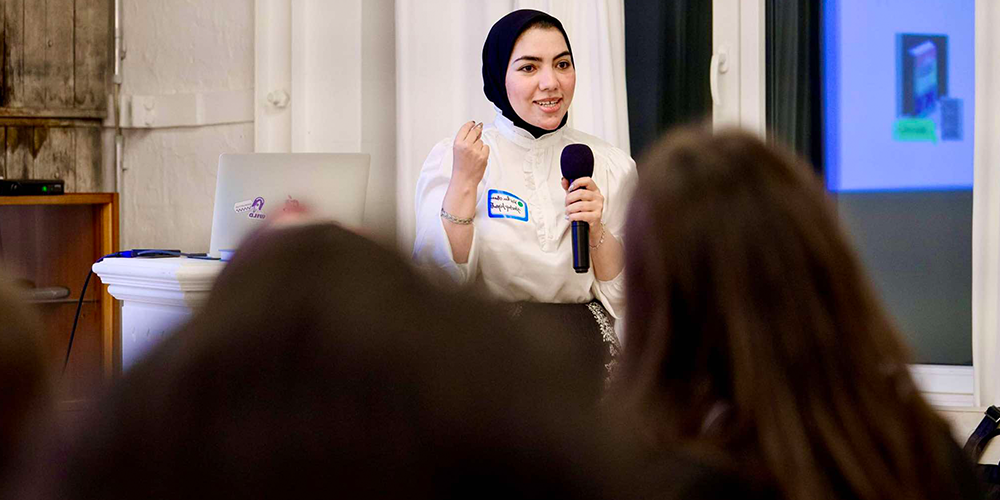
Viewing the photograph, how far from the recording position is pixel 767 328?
0.97 metres

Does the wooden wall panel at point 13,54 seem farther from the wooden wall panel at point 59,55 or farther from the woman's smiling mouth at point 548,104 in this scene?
the woman's smiling mouth at point 548,104

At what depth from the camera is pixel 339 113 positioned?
407 cm

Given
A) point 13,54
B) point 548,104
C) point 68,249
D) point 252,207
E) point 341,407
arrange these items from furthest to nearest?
1. point 13,54
2. point 68,249
3. point 252,207
4. point 548,104
5. point 341,407

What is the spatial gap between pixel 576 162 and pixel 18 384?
206 centimetres

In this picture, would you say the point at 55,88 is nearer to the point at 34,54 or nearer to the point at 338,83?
the point at 34,54

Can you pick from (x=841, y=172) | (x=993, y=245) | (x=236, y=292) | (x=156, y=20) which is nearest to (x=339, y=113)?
(x=156, y=20)

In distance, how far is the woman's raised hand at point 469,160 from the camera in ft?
8.07

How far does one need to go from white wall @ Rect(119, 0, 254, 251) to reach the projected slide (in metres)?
2.23

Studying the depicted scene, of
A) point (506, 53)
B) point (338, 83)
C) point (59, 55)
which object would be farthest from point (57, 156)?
point (506, 53)

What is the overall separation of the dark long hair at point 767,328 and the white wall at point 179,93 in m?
3.52

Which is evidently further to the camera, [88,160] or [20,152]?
[88,160]

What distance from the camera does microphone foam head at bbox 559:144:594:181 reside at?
2.43m

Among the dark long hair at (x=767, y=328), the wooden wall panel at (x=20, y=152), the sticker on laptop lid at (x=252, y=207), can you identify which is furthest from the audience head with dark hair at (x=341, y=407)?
the wooden wall panel at (x=20, y=152)

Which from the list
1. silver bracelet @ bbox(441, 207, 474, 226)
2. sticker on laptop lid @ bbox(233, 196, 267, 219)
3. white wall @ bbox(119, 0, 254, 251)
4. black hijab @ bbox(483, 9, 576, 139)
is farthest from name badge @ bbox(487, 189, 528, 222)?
white wall @ bbox(119, 0, 254, 251)
